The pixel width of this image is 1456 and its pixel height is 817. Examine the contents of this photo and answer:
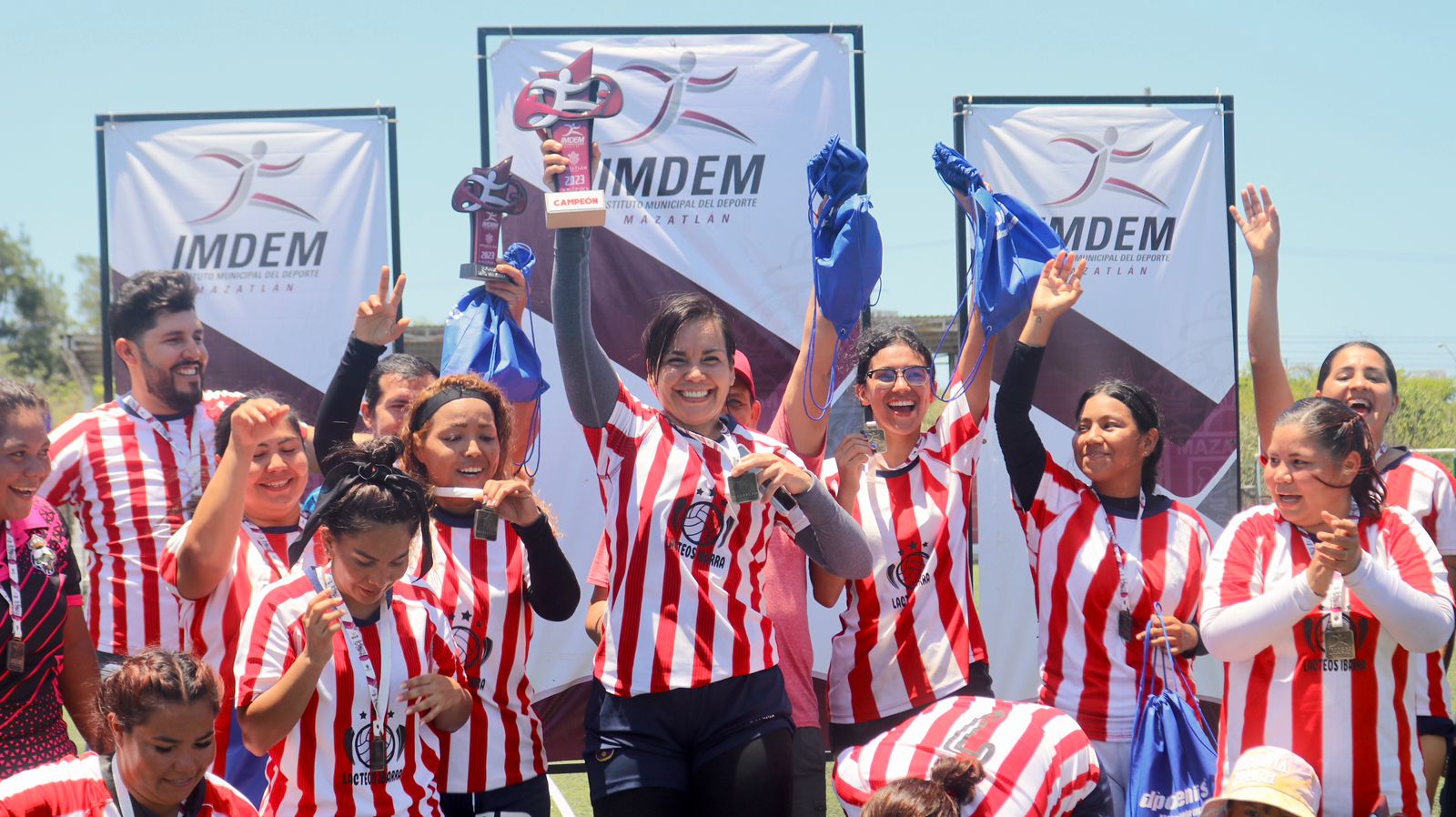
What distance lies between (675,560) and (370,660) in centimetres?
72

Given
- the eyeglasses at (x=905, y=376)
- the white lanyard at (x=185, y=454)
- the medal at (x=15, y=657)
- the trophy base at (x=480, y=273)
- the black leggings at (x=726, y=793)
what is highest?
the trophy base at (x=480, y=273)

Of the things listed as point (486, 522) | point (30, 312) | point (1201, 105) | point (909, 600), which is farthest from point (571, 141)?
point (30, 312)

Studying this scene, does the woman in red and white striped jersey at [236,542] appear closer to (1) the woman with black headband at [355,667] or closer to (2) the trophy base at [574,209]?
(1) the woman with black headband at [355,667]

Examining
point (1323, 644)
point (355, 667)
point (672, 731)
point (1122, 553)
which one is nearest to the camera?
point (355, 667)

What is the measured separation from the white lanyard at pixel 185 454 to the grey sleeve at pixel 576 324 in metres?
1.45

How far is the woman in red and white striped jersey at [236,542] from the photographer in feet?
10.2

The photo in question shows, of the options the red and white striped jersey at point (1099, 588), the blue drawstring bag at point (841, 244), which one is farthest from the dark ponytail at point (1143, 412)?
the blue drawstring bag at point (841, 244)

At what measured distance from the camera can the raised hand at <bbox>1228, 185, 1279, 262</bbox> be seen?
4.07 meters

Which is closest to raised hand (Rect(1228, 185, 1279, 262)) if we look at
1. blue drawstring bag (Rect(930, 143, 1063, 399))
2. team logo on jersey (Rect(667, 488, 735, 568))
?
blue drawstring bag (Rect(930, 143, 1063, 399))

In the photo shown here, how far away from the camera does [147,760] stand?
100 inches

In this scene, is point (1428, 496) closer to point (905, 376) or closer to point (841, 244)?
point (905, 376)

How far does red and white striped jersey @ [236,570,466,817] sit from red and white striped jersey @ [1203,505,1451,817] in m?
2.01

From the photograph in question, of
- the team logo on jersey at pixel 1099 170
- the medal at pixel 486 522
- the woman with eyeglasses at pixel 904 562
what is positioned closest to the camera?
the medal at pixel 486 522

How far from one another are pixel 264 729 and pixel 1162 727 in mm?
2166
